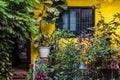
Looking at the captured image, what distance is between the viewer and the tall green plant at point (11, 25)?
10.8 meters

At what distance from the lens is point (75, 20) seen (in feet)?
46.3

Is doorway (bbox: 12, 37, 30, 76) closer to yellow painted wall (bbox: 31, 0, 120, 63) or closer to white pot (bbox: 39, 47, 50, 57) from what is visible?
yellow painted wall (bbox: 31, 0, 120, 63)

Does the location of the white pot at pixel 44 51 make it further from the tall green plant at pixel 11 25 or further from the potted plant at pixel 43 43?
the tall green plant at pixel 11 25

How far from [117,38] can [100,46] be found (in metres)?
2.90

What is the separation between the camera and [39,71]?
1054cm

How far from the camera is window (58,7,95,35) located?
46.1ft

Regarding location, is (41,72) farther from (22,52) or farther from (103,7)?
(22,52)

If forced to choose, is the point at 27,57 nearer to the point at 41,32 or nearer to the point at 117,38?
the point at 41,32

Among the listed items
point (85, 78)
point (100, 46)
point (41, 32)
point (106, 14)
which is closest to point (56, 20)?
point (41, 32)

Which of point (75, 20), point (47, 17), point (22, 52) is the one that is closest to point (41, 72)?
point (47, 17)

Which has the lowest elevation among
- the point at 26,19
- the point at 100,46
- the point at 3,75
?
the point at 3,75

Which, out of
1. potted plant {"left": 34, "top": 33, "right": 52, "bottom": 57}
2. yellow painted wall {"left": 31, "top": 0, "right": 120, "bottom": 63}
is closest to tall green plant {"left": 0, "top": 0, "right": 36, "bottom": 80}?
potted plant {"left": 34, "top": 33, "right": 52, "bottom": 57}

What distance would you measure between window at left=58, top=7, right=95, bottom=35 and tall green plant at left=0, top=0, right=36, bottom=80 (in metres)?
2.43

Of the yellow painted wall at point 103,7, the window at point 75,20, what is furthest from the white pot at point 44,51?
the window at point 75,20
